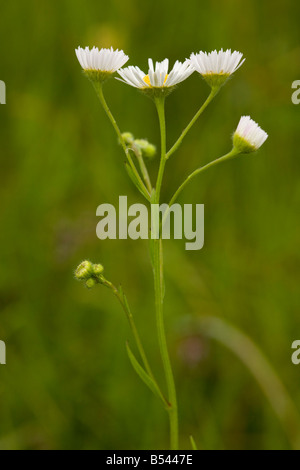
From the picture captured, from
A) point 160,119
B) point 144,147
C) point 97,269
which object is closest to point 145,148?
point 144,147

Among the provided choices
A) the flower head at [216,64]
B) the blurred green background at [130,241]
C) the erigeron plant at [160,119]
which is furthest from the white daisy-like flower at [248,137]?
the blurred green background at [130,241]

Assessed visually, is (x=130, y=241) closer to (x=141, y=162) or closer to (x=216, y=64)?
(x=141, y=162)

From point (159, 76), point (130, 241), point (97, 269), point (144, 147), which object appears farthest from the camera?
point (130, 241)

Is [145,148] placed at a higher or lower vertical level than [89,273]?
higher

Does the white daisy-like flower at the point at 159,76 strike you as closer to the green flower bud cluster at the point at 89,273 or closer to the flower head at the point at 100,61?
the flower head at the point at 100,61

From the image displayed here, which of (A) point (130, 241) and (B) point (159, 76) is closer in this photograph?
(B) point (159, 76)
